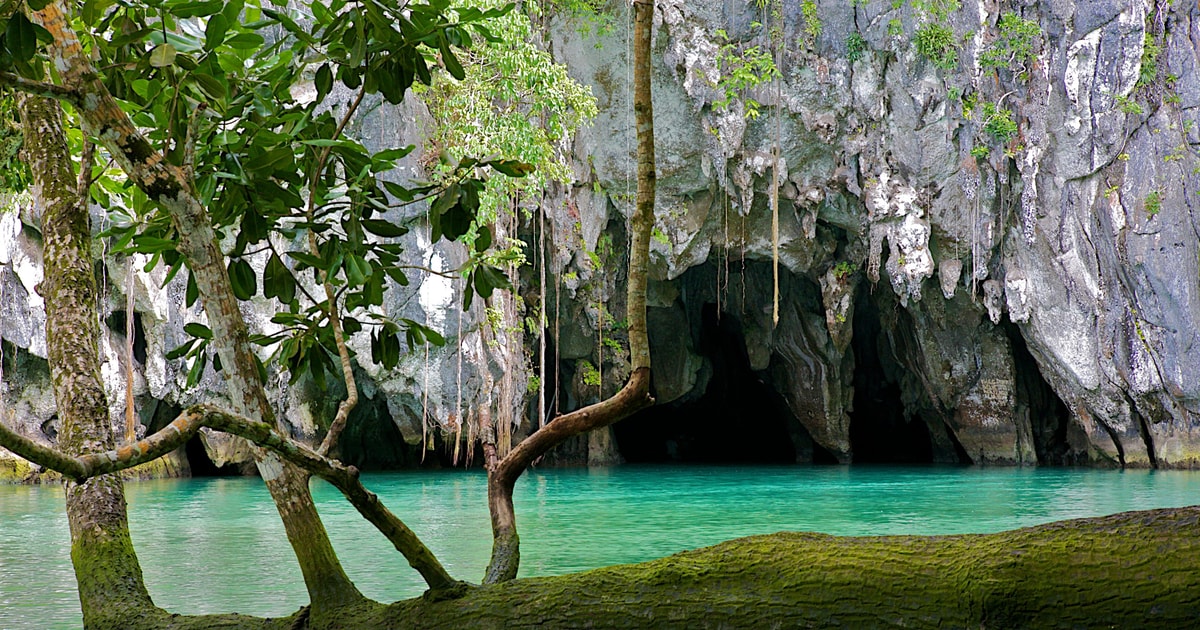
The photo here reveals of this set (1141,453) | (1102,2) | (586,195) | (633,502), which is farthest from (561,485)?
(1102,2)

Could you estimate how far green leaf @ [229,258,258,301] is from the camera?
2.18 metres

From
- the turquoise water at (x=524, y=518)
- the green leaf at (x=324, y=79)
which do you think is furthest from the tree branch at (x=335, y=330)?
the turquoise water at (x=524, y=518)

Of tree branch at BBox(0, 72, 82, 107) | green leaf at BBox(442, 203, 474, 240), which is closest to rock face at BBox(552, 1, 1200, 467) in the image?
green leaf at BBox(442, 203, 474, 240)

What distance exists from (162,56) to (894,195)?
48.0 ft

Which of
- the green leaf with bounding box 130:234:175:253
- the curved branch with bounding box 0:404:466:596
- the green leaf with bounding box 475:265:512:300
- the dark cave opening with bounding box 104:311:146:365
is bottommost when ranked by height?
the curved branch with bounding box 0:404:466:596

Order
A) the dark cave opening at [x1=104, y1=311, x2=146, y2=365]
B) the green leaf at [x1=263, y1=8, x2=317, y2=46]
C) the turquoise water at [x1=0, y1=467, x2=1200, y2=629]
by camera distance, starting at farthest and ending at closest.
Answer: the dark cave opening at [x1=104, y1=311, x2=146, y2=365], the turquoise water at [x1=0, y1=467, x2=1200, y2=629], the green leaf at [x1=263, y1=8, x2=317, y2=46]

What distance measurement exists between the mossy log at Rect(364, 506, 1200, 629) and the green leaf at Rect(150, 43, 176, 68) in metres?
1.05

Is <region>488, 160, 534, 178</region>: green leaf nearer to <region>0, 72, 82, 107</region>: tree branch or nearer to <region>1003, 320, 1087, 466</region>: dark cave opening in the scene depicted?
<region>0, 72, 82, 107</region>: tree branch

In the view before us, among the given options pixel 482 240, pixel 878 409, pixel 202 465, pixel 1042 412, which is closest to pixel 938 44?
pixel 1042 412

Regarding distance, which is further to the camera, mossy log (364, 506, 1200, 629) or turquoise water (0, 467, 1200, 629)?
turquoise water (0, 467, 1200, 629)

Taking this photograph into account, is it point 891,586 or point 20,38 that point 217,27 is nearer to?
point 20,38

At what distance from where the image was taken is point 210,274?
1.98 metres

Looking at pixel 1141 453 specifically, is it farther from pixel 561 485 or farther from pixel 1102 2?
pixel 561 485

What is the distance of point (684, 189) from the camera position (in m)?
16.0
